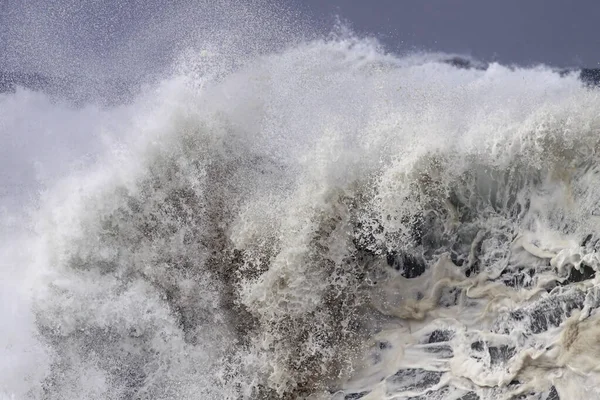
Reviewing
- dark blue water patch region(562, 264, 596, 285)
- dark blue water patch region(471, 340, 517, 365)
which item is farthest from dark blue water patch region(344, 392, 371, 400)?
dark blue water patch region(562, 264, 596, 285)

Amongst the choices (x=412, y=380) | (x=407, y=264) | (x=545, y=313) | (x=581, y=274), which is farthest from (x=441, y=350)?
(x=581, y=274)

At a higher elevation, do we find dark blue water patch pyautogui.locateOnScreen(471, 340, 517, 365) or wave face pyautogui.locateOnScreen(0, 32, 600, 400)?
wave face pyautogui.locateOnScreen(0, 32, 600, 400)

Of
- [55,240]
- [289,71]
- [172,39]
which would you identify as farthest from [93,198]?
[289,71]

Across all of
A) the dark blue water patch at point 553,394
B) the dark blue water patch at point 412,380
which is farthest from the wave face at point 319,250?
the dark blue water patch at point 553,394

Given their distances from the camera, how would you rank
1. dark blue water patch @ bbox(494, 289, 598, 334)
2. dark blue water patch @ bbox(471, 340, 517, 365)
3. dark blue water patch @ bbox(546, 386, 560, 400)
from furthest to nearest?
dark blue water patch @ bbox(471, 340, 517, 365), dark blue water patch @ bbox(494, 289, 598, 334), dark blue water patch @ bbox(546, 386, 560, 400)

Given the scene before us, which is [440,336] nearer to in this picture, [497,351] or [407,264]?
[497,351]

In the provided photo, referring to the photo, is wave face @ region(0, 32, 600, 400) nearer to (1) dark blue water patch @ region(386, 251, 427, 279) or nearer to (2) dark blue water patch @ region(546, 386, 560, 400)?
(1) dark blue water patch @ region(386, 251, 427, 279)

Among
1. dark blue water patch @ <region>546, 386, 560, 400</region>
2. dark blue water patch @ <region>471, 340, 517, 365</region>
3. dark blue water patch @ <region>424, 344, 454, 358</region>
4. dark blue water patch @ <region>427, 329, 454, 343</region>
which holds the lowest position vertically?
dark blue water patch @ <region>546, 386, 560, 400</region>

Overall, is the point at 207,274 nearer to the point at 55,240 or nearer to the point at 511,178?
the point at 55,240

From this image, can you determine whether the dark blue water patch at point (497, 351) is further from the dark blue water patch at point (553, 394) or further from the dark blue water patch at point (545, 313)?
the dark blue water patch at point (553, 394)
